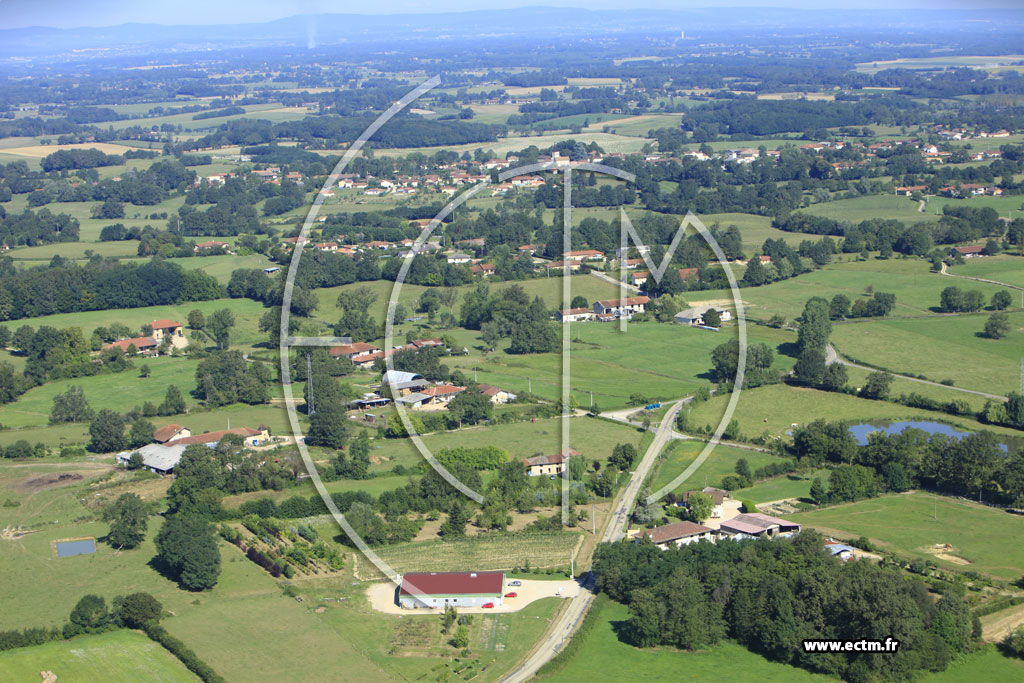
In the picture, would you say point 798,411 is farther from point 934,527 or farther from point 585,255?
point 585,255

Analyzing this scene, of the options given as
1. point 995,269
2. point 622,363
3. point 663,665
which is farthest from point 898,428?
point 995,269

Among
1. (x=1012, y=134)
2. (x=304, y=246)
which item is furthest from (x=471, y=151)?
→ (x=1012, y=134)

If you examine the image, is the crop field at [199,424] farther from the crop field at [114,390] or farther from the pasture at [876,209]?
the pasture at [876,209]

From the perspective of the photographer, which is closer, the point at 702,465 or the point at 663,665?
the point at 663,665

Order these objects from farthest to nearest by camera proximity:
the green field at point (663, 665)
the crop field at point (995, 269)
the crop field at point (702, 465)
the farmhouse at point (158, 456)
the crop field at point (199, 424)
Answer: the crop field at point (995, 269)
the crop field at point (199, 424)
the farmhouse at point (158, 456)
the crop field at point (702, 465)
the green field at point (663, 665)

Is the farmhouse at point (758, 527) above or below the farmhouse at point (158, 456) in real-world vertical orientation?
above

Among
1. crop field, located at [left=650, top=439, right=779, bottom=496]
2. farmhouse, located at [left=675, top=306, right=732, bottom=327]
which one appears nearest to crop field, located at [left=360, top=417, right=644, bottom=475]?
crop field, located at [left=650, top=439, right=779, bottom=496]

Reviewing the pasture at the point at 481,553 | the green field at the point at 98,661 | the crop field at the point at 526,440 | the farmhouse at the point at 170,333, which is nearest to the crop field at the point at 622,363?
the crop field at the point at 526,440

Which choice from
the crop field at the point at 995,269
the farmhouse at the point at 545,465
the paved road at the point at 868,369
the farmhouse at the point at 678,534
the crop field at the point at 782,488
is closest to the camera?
the farmhouse at the point at 678,534
